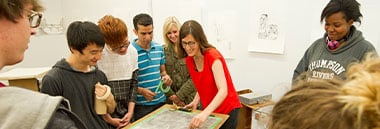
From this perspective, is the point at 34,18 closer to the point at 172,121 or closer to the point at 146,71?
the point at 172,121

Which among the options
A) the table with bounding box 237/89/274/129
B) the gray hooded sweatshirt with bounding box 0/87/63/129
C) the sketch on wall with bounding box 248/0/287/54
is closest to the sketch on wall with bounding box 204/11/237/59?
the sketch on wall with bounding box 248/0/287/54

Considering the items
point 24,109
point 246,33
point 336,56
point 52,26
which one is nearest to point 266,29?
point 246,33

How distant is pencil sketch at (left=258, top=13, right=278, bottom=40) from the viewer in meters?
2.50

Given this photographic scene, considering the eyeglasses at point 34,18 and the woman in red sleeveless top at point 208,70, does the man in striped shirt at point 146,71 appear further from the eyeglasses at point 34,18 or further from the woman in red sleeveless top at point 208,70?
the eyeglasses at point 34,18

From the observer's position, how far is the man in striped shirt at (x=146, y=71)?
1.87m

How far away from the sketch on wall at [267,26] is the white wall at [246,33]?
5 centimetres

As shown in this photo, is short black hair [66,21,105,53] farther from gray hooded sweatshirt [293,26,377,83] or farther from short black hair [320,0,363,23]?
short black hair [320,0,363,23]

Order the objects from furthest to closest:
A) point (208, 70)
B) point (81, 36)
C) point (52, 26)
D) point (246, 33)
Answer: point (52, 26) < point (246, 33) < point (208, 70) < point (81, 36)

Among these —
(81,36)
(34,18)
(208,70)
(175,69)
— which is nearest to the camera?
(34,18)

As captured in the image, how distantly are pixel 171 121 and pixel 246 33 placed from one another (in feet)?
5.17

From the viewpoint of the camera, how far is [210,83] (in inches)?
63.4

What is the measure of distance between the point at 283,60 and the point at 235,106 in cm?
105

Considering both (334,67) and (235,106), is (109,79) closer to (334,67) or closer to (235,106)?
(235,106)

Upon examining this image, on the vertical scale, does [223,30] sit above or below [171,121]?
above
